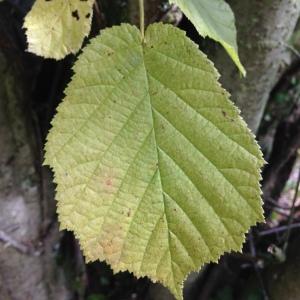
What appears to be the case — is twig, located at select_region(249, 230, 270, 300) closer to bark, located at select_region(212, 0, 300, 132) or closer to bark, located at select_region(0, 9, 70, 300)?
bark, located at select_region(212, 0, 300, 132)

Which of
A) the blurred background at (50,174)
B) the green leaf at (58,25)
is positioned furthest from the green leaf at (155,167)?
the blurred background at (50,174)

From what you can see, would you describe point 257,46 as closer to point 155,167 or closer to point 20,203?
point 155,167

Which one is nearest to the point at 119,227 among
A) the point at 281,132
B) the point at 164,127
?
the point at 164,127

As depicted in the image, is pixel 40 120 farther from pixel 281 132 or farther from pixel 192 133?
pixel 281 132

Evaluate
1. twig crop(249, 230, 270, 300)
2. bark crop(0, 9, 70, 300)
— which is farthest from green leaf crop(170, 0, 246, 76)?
twig crop(249, 230, 270, 300)

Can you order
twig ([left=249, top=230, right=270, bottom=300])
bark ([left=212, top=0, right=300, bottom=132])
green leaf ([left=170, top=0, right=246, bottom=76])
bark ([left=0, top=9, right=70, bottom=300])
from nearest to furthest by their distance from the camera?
green leaf ([left=170, top=0, right=246, bottom=76]), bark ([left=212, top=0, right=300, bottom=132]), bark ([left=0, top=9, right=70, bottom=300]), twig ([left=249, top=230, right=270, bottom=300])

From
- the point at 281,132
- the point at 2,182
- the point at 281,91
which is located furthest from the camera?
the point at 281,132

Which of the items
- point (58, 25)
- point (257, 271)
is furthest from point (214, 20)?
point (257, 271)
